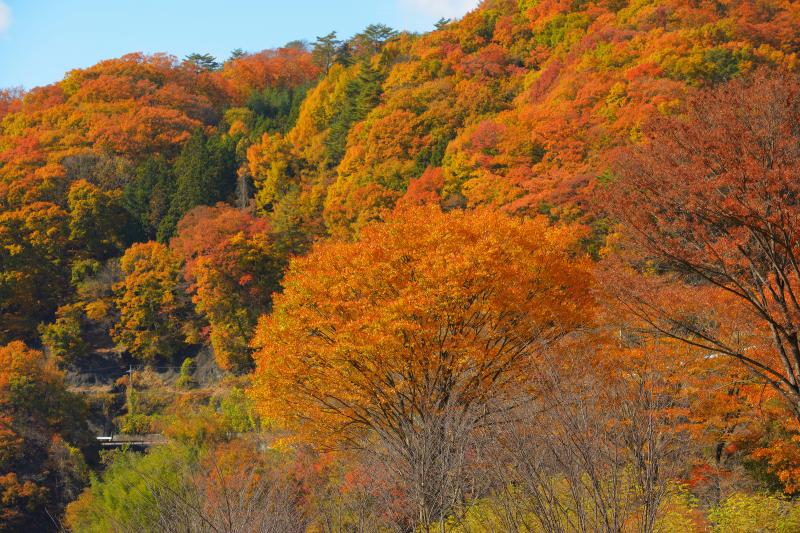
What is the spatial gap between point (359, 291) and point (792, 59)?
22.7 meters

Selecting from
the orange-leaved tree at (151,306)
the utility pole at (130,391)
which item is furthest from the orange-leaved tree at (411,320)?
the orange-leaved tree at (151,306)

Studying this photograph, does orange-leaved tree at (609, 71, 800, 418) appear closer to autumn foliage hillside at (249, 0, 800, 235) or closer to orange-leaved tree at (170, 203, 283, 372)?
autumn foliage hillside at (249, 0, 800, 235)

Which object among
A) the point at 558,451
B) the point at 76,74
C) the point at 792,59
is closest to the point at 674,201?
the point at 558,451

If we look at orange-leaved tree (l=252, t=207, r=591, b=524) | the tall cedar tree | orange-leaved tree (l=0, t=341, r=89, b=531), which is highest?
the tall cedar tree

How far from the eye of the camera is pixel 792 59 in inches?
1223

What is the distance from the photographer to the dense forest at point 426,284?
9742mm

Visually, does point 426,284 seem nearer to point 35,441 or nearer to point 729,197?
point 729,197

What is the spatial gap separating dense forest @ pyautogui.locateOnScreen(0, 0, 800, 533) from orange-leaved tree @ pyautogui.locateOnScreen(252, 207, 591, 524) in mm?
84

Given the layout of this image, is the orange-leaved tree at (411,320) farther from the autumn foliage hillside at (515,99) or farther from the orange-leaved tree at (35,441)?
the orange-leaved tree at (35,441)

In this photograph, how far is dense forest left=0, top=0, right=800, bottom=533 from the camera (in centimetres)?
974

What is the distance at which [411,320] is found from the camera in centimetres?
1596

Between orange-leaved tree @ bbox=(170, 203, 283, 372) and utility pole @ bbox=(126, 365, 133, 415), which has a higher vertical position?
orange-leaved tree @ bbox=(170, 203, 283, 372)

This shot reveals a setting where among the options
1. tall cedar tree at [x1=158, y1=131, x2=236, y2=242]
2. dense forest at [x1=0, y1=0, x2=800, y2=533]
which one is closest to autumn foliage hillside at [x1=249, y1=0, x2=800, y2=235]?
dense forest at [x1=0, y1=0, x2=800, y2=533]

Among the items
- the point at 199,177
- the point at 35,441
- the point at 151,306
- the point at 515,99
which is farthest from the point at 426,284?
the point at 199,177
